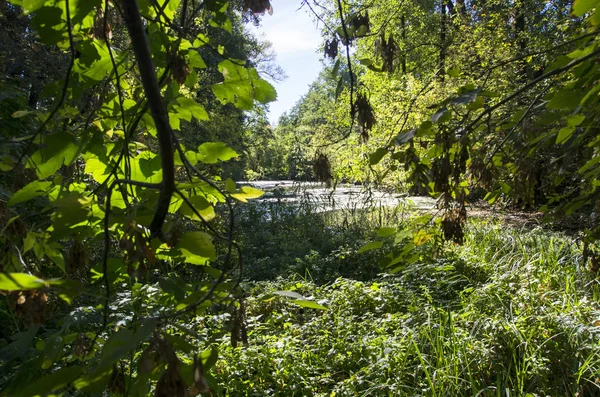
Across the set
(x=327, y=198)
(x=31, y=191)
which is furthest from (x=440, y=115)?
(x=327, y=198)

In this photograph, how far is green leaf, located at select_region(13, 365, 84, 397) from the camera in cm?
41

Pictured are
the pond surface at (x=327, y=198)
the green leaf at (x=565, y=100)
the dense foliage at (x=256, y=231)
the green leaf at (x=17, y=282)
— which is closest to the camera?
the green leaf at (x=17, y=282)

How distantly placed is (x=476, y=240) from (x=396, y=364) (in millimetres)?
3828

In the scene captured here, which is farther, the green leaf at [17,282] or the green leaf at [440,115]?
the green leaf at [440,115]

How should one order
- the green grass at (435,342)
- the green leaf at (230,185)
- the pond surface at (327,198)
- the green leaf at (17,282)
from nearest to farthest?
the green leaf at (17,282)
the green leaf at (230,185)
the green grass at (435,342)
the pond surface at (327,198)

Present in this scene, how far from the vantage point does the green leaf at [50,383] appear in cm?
41

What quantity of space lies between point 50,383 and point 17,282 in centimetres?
15

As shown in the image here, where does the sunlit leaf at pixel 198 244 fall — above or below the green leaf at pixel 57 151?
below

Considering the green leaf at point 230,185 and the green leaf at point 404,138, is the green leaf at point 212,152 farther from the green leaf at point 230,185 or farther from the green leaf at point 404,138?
the green leaf at point 404,138

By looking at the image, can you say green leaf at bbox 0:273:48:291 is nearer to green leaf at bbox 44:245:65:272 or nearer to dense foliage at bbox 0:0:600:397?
dense foliage at bbox 0:0:600:397

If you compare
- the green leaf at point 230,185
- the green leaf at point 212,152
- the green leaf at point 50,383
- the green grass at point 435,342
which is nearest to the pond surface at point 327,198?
the green grass at point 435,342

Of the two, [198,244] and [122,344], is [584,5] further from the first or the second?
[122,344]

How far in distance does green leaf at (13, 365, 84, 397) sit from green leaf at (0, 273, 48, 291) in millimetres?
134

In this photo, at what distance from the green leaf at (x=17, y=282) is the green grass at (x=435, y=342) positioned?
1501 millimetres
